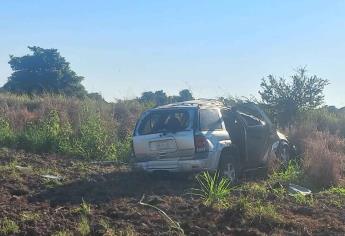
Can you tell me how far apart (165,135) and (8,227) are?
4596 mm

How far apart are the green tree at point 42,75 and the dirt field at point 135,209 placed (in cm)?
2589

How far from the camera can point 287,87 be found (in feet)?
68.5

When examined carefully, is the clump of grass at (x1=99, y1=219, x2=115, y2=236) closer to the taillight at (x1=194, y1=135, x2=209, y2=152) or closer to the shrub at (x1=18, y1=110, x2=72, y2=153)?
the taillight at (x1=194, y1=135, x2=209, y2=152)

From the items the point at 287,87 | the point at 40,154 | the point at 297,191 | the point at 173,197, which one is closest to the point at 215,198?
the point at 173,197

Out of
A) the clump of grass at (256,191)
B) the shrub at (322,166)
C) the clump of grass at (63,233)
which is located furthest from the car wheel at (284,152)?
the clump of grass at (63,233)

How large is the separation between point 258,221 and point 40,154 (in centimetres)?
811

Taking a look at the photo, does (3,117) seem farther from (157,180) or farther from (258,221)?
(258,221)

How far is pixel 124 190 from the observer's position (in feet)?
31.9

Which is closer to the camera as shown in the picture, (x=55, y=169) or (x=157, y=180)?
(x=157, y=180)

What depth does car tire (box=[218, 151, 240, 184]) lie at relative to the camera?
10.8 meters

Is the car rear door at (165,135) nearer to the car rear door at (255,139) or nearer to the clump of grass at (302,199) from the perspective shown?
the car rear door at (255,139)

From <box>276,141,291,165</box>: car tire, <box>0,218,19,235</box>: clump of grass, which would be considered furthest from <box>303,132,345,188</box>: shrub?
<box>0,218,19,235</box>: clump of grass

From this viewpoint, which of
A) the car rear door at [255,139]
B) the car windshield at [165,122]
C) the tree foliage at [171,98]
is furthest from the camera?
the tree foliage at [171,98]

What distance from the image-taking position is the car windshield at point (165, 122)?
10.7 m
